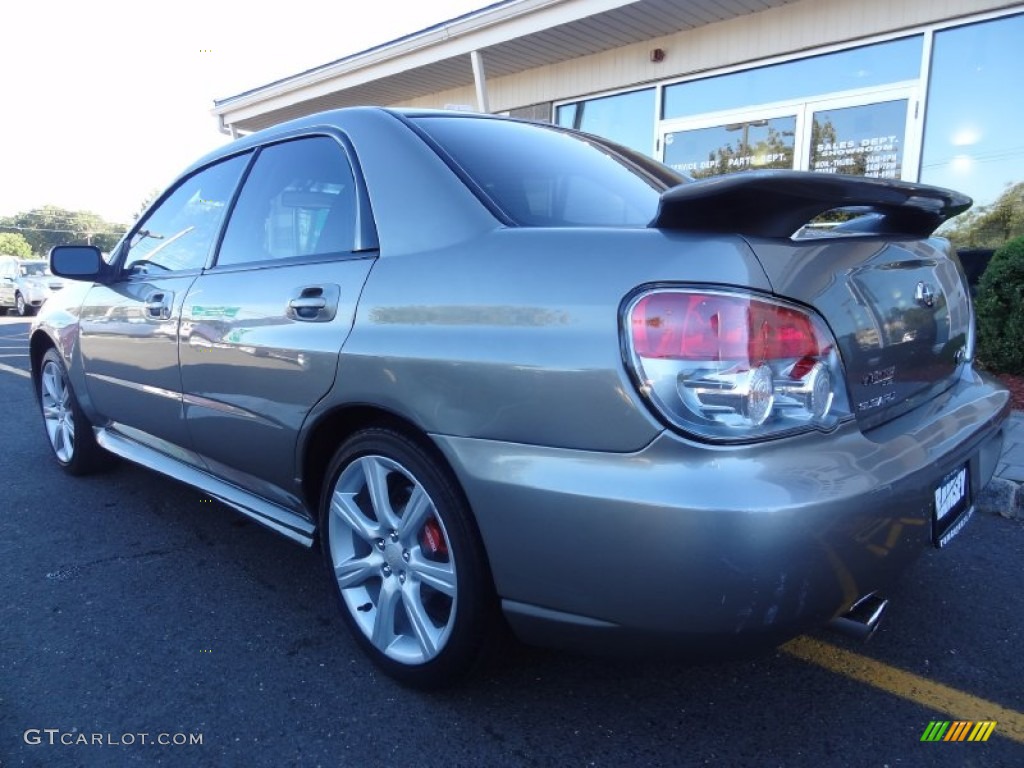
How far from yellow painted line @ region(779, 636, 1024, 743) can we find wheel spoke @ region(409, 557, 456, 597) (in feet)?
3.78

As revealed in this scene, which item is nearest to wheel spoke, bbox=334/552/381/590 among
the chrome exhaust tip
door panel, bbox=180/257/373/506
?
door panel, bbox=180/257/373/506

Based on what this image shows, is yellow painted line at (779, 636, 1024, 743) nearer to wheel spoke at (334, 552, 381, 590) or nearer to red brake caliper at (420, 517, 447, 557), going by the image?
red brake caliper at (420, 517, 447, 557)

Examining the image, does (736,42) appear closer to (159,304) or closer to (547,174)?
(547,174)

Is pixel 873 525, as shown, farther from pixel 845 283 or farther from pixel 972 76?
pixel 972 76

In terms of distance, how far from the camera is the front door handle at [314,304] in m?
2.14

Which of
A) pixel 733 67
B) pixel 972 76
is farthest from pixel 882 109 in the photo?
pixel 733 67

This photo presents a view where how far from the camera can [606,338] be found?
4.99 feet

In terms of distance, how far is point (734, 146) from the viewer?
831cm

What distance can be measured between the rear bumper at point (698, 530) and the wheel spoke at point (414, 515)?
22 cm

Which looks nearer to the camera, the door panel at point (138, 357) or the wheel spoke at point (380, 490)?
the wheel spoke at point (380, 490)

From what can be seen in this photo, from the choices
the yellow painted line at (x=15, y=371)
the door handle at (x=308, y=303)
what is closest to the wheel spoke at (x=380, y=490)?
the door handle at (x=308, y=303)

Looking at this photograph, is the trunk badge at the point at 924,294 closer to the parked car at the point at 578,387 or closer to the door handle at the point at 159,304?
the parked car at the point at 578,387

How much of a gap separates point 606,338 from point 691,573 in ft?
1.66

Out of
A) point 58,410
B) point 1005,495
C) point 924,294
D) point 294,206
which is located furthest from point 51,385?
point 1005,495
